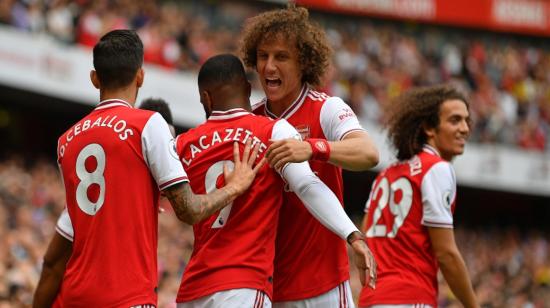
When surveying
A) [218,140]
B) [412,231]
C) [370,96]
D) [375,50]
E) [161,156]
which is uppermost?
[375,50]

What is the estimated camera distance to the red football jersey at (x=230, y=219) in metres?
4.99

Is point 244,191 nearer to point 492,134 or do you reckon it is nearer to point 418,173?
point 418,173

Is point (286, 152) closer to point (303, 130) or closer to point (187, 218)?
point (187, 218)

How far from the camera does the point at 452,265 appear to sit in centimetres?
623

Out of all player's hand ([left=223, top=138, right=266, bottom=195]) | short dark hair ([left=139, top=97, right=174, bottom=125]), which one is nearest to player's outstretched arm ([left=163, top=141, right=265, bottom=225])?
player's hand ([left=223, top=138, right=266, bottom=195])

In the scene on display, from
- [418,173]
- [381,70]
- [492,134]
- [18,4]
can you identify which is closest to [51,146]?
[18,4]

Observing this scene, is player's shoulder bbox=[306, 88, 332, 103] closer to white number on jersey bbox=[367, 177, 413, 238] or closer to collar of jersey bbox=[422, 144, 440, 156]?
white number on jersey bbox=[367, 177, 413, 238]

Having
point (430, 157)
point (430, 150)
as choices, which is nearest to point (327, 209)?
point (430, 157)

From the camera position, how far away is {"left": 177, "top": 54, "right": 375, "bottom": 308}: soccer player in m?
4.98

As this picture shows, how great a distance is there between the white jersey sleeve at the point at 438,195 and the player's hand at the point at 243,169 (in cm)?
162

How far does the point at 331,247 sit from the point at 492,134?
741 inches

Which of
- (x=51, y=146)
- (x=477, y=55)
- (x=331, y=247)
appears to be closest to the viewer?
(x=331, y=247)

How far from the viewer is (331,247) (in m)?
5.60

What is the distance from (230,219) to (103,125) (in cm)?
77
